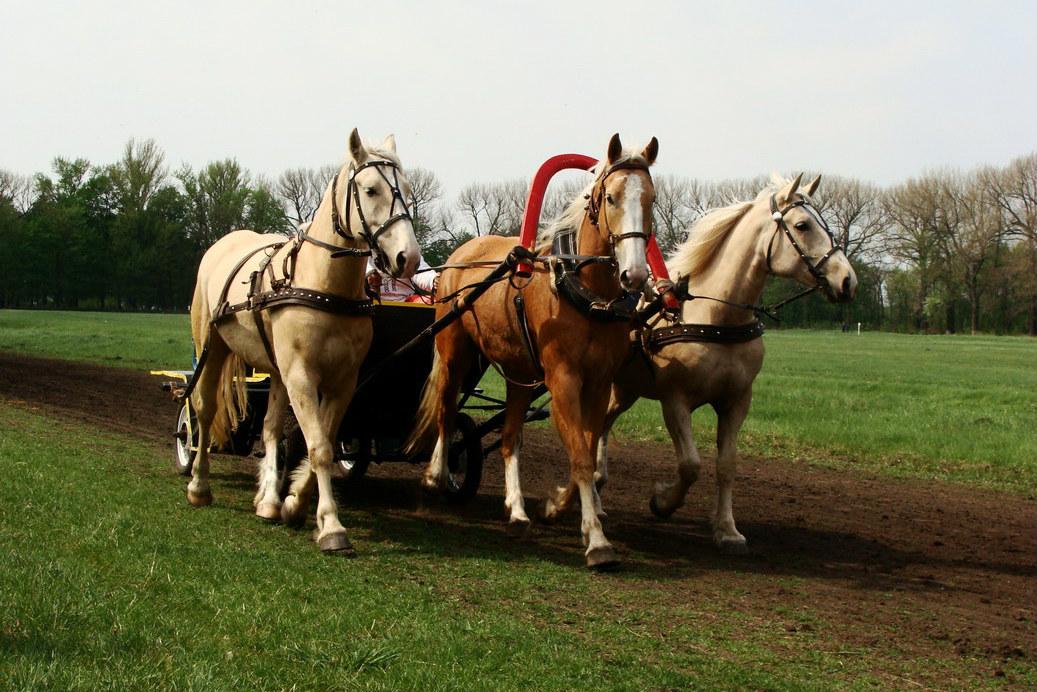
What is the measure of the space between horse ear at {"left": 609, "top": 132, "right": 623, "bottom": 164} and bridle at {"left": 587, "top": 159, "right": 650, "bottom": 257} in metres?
0.05

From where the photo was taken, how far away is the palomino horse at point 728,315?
727 centimetres

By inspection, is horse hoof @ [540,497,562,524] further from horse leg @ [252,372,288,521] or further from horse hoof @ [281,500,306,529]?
horse leg @ [252,372,288,521]

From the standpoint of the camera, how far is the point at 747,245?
756cm

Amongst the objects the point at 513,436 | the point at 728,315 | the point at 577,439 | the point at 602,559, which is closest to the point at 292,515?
the point at 513,436

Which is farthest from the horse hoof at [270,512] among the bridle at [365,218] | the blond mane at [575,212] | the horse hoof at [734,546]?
the horse hoof at [734,546]

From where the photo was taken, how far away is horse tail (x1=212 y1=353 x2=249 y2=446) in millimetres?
8328

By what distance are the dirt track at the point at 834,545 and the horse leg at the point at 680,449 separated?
306 millimetres

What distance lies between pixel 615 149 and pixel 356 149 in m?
1.60

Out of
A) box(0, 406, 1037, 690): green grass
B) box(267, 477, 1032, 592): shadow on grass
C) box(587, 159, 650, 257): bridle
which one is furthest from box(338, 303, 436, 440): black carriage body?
box(587, 159, 650, 257): bridle

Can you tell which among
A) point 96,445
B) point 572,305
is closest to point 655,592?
point 572,305

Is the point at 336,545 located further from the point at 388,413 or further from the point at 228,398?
the point at 228,398

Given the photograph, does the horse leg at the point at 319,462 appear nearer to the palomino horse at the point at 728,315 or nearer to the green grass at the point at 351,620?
the green grass at the point at 351,620

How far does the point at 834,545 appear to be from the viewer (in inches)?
304

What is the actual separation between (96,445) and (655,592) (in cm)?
697
